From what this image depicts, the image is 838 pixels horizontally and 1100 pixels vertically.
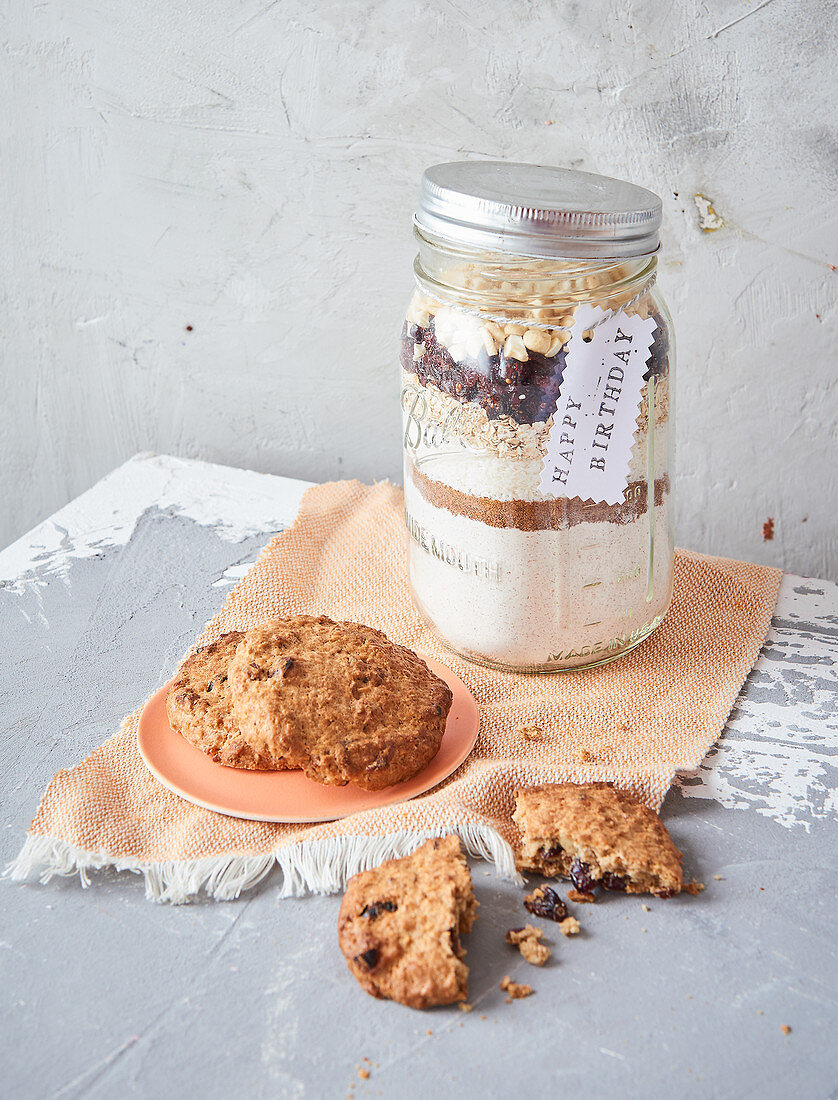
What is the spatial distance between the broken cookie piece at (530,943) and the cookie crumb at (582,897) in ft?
0.13

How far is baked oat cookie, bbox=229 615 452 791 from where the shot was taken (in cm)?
74

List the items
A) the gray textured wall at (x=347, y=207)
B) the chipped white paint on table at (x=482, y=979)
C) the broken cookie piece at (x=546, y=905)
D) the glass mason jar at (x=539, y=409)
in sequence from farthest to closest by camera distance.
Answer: the gray textured wall at (x=347, y=207), the glass mason jar at (x=539, y=409), the broken cookie piece at (x=546, y=905), the chipped white paint on table at (x=482, y=979)

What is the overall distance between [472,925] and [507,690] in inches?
11.0

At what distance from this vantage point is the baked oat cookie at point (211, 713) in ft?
2.52

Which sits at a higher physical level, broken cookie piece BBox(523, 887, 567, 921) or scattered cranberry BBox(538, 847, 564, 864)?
scattered cranberry BBox(538, 847, 564, 864)

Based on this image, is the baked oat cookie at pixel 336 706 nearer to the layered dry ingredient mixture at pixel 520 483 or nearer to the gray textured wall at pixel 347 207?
the layered dry ingredient mixture at pixel 520 483

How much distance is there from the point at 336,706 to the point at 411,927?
0.19 m

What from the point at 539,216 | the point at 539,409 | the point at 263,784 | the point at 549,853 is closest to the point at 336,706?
the point at 263,784

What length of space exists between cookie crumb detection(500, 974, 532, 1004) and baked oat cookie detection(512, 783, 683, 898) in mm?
94

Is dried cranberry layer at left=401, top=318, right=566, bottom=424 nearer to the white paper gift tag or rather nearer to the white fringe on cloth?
the white paper gift tag

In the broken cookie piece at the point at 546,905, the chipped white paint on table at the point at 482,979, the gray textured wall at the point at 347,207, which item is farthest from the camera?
the gray textured wall at the point at 347,207

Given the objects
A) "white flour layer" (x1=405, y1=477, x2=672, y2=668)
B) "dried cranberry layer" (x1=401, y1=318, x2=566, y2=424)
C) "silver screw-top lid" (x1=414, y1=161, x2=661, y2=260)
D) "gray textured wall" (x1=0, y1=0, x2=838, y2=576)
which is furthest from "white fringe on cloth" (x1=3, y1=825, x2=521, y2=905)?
"gray textured wall" (x1=0, y1=0, x2=838, y2=576)

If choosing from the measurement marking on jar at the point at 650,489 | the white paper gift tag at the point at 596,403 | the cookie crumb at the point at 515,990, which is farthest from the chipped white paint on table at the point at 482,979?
the white paper gift tag at the point at 596,403

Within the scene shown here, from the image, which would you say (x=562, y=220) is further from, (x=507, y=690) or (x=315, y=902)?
(x=315, y=902)
